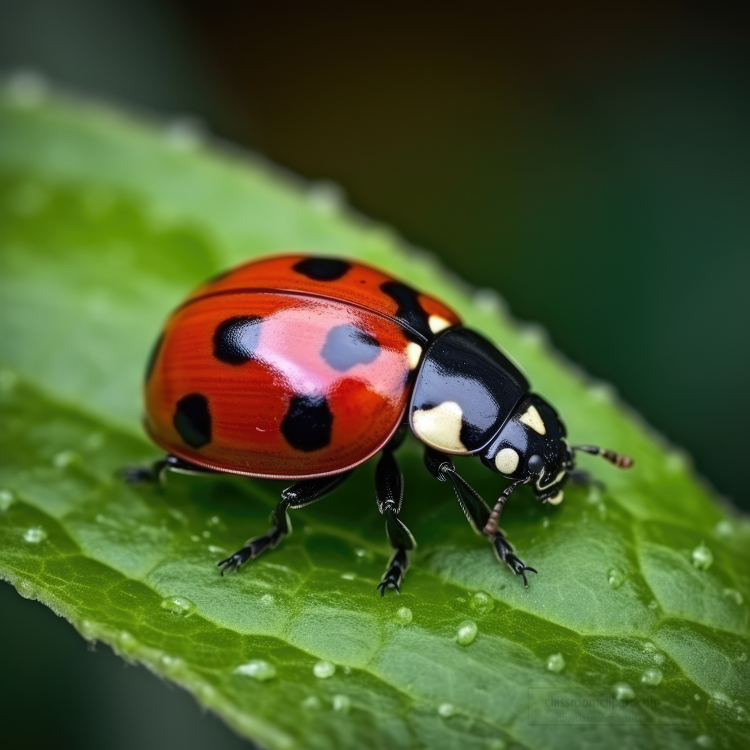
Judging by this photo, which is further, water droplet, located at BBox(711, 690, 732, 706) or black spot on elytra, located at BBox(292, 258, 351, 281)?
black spot on elytra, located at BBox(292, 258, 351, 281)

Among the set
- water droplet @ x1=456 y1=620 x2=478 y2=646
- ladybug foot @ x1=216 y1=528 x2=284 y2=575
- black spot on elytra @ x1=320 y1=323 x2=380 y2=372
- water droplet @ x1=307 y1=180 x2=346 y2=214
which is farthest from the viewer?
water droplet @ x1=307 y1=180 x2=346 y2=214

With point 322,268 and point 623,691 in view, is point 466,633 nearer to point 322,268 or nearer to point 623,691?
point 623,691

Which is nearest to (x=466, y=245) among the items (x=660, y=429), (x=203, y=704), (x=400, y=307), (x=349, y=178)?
(x=349, y=178)

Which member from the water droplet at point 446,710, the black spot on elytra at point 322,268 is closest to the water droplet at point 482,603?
the water droplet at point 446,710

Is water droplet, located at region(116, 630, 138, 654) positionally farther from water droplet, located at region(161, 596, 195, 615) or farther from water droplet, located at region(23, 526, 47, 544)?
water droplet, located at region(23, 526, 47, 544)

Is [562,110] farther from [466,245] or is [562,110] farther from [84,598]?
[84,598]

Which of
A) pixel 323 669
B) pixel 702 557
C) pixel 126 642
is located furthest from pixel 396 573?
pixel 702 557

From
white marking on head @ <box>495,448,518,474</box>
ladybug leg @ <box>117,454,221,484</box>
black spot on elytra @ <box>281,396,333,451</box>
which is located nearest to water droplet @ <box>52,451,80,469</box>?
ladybug leg @ <box>117,454,221,484</box>

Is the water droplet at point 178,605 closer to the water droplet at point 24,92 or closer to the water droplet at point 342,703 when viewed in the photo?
the water droplet at point 342,703

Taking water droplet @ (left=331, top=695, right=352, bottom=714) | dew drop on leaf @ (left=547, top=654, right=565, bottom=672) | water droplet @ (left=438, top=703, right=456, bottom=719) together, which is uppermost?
dew drop on leaf @ (left=547, top=654, right=565, bottom=672)
